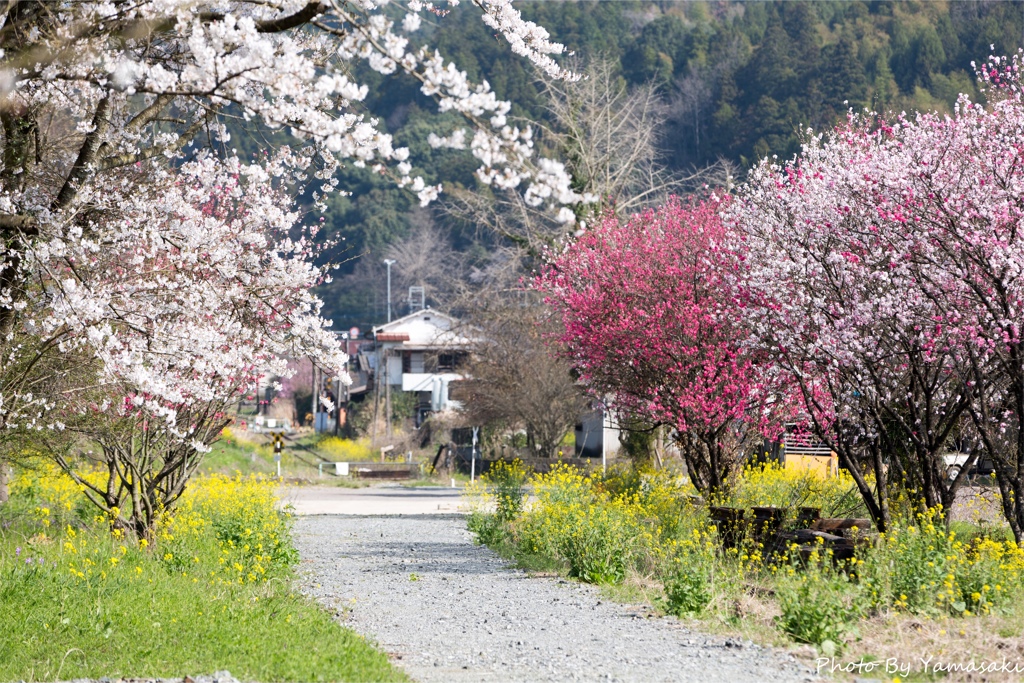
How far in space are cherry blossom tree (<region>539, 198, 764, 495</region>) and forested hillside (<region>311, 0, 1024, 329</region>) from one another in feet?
79.7

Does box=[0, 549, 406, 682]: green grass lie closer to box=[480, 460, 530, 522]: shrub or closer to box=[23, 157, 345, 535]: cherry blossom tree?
box=[23, 157, 345, 535]: cherry blossom tree

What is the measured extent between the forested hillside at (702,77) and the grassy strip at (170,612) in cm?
3046

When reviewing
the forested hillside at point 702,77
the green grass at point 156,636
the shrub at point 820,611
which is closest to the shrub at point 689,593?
the shrub at point 820,611

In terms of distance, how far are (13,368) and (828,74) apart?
55064mm

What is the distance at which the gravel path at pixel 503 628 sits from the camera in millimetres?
7340

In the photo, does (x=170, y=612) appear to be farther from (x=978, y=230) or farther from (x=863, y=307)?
(x=978, y=230)

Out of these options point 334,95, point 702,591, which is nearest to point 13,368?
point 334,95

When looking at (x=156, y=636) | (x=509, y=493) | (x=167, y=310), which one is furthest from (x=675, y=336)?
(x=156, y=636)

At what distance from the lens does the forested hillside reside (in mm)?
55469

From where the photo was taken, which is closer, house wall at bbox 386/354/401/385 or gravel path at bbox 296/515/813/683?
gravel path at bbox 296/515/813/683

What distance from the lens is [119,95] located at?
682 centimetres

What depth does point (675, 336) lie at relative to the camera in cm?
1502

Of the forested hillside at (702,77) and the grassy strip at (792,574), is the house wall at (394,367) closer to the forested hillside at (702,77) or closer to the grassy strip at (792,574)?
the forested hillside at (702,77)

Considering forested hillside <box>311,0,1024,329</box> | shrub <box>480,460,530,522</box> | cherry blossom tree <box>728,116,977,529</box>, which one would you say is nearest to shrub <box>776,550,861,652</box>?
cherry blossom tree <box>728,116,977,529</box>
